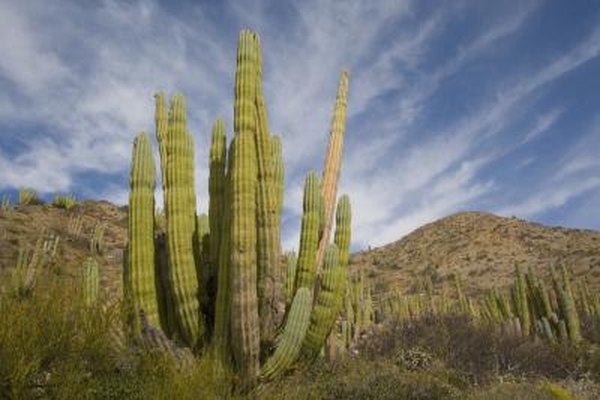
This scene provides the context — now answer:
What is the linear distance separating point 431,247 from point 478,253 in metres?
5.34

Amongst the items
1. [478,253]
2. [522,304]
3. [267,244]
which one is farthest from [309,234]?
[478,253]

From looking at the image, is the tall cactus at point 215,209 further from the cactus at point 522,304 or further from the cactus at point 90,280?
the cactus at point 522,304

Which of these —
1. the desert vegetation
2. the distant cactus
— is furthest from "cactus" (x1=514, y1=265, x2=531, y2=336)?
the distant cactus

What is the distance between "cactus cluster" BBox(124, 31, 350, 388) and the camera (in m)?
6.01

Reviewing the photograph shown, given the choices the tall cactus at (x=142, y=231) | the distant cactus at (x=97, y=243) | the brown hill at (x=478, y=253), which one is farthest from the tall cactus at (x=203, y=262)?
the brown hill at (x=478, y=253)

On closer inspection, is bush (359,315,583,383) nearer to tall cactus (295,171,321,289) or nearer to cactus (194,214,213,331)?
tall cactus (295,171,321,289)

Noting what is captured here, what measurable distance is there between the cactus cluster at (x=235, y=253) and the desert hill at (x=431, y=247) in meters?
14.8

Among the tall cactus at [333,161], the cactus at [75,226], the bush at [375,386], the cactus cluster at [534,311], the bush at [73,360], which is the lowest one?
the bush at [375,386]

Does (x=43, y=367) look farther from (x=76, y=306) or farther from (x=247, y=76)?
(x=247, y=76)

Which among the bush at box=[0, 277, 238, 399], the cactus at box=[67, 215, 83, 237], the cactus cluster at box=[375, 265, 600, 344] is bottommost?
the bush at box=[0, 277, 238, 399]

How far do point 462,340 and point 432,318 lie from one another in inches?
135

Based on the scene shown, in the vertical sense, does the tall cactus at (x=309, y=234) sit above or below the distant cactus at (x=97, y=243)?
below

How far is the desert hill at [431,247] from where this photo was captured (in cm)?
2527

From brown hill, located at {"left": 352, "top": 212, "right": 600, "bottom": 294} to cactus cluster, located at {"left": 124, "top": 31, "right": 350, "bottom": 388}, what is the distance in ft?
91.7
